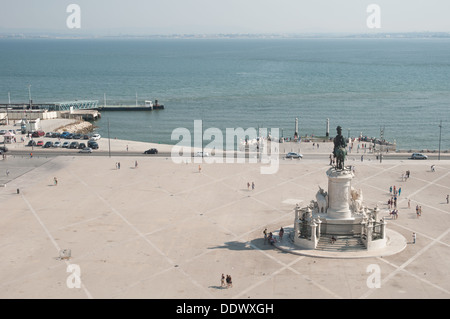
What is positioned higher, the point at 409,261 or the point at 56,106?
the point at 56,106

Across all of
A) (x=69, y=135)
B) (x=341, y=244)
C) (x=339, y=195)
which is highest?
(x=69, y=135)

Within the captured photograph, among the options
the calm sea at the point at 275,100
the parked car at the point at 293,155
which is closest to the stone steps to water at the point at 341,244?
the parked car at the point at 293,155

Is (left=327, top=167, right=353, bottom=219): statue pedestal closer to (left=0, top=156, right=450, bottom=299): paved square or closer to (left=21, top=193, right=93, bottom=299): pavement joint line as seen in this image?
(left=0, top=156, right=450, bottom=299): paved square

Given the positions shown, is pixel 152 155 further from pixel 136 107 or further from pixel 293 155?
pixel 136 107

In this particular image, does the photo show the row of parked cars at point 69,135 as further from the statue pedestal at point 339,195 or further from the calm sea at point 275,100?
the statue pedestal at point 339,195

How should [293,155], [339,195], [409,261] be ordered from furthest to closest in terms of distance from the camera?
[293,155] → [339,195] → [409,261]

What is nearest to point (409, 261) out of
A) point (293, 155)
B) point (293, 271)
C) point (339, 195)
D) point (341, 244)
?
point (341, 244)

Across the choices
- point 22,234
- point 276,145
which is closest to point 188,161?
point 276,145
